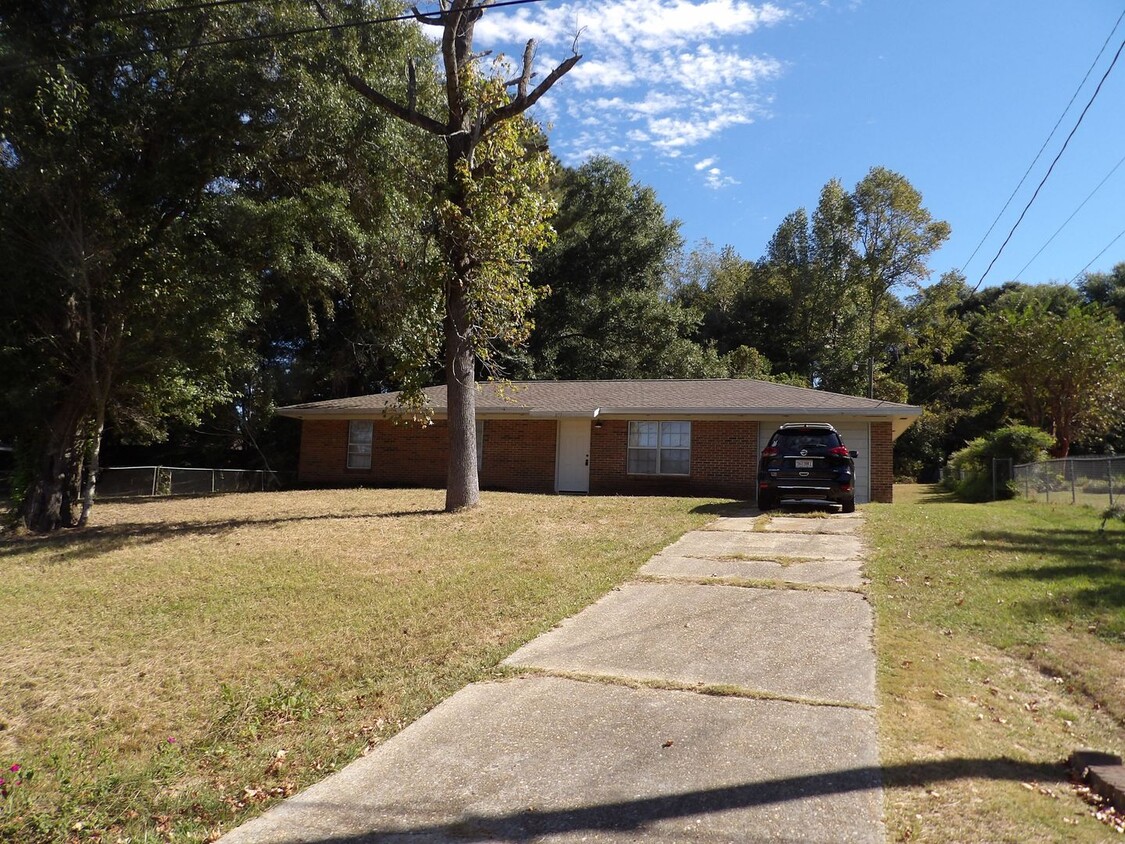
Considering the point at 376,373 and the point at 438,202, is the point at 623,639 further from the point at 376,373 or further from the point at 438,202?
the point at 376,373

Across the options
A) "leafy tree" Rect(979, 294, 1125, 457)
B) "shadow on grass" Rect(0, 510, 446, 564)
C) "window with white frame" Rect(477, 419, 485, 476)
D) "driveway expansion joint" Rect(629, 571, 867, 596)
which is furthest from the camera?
"leafy tree" Rect(979, 294, 1125, 457)

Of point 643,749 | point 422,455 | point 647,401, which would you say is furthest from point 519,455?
point 643,749

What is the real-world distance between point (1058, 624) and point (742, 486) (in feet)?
40.9

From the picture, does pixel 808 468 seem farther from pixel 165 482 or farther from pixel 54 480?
pixel 165 482

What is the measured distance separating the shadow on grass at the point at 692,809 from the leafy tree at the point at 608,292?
29.3m

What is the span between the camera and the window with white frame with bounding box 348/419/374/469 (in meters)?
23.0

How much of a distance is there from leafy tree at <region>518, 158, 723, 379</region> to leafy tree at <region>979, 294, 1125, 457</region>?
37.5 ft

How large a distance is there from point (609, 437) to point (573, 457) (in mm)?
1119

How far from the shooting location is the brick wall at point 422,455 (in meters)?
20.9

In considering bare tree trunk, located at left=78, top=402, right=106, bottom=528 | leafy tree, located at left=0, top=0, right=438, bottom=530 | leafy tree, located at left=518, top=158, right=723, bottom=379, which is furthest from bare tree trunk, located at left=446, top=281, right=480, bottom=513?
leafy tree, located at left=518, top=158, right=723, bottom=379

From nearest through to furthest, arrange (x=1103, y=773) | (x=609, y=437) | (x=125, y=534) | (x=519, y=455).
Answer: (x=1103, y=773) → (x=125, y=534) → (x=609, y=437) → (x=519, y=455)

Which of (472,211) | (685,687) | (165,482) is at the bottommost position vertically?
(685,687)

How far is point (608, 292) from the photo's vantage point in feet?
113

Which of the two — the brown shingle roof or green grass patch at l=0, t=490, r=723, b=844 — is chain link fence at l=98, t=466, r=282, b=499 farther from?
green grass patch at l=0, t=490, r=723, b=844
